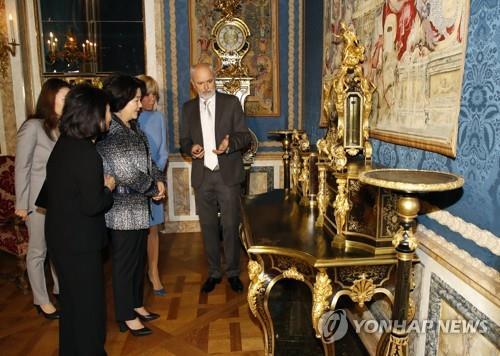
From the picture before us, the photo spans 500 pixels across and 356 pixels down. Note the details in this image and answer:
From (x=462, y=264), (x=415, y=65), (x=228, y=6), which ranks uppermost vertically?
(x=228, y=6)

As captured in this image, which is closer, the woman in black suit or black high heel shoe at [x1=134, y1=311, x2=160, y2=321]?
the woman in black suit

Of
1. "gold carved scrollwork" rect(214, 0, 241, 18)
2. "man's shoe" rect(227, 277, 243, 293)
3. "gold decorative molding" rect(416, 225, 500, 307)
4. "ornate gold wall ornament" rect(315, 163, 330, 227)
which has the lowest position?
"man's shoe" rect(227, 277, 243, 293)

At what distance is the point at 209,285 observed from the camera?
11.2 feet

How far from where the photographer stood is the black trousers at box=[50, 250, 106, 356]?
207cm

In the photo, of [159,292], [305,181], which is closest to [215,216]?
[159,292]

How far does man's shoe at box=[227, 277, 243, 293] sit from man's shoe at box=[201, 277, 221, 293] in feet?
0.41

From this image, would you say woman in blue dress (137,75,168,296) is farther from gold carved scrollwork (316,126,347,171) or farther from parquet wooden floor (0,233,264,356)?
→ gold carved scrollwork (316,126,347,171)

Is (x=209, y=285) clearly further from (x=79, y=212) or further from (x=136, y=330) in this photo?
(x=79, y=212)

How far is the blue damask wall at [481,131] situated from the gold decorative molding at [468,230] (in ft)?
0.05

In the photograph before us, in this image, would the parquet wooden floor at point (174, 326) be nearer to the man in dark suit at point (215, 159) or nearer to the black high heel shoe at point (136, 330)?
the black high heel shoe at point (136, 330)

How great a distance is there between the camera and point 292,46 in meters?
4.91

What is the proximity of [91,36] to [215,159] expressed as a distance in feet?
10.0

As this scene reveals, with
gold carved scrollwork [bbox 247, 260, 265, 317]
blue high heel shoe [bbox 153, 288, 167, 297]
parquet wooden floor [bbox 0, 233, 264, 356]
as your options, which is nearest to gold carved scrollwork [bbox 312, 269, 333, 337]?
gold carved scrollwork [bbox 247, 260, 265, 317]

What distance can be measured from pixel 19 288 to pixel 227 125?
2.26 metres
